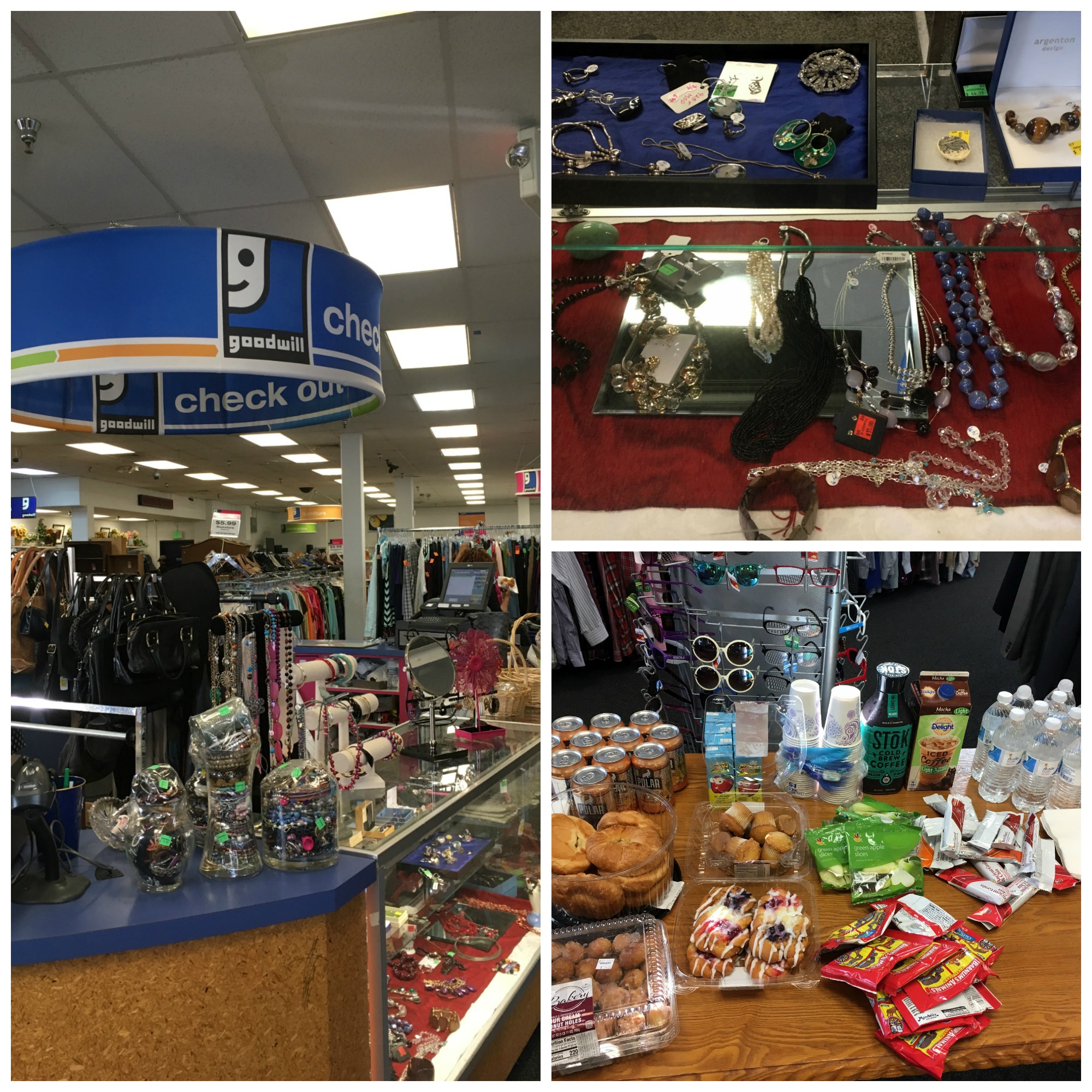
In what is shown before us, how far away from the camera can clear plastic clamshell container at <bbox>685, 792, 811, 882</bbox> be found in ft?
4.56

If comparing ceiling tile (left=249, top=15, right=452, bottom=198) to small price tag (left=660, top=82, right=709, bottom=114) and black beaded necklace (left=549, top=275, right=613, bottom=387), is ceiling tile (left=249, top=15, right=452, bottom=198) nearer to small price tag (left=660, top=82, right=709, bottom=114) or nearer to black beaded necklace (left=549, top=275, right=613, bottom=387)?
Result: small price tag (left=660, top=82, right=709, bottom=114)

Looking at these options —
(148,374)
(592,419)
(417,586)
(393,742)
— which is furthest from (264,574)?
(592,419)

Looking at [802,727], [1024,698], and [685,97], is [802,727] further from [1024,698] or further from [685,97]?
[685,97]

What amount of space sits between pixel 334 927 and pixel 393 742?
0.76m

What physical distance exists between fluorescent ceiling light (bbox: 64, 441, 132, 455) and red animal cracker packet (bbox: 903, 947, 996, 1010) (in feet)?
34.2

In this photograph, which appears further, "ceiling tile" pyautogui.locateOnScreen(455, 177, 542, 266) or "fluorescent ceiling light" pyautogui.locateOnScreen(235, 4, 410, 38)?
"ceiling tile" pyautogui.locateOnScreen(455, 177, 542, 266)

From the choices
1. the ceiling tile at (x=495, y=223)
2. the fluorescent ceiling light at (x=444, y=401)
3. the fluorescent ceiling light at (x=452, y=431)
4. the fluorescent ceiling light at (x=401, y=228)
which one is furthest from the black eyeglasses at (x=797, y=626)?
the fluorescent ceiling light at (x=452, y=431)

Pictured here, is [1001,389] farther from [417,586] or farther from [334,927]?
[417,586]

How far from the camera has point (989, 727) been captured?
5.80 feet

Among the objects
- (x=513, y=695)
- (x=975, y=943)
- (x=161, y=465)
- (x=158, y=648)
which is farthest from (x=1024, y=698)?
(x=161, y=465)

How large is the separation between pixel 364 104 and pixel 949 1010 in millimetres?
2989

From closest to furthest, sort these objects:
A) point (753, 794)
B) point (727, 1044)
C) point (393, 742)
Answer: point (727, 1044) < point (753, 794) < point (393, 742)

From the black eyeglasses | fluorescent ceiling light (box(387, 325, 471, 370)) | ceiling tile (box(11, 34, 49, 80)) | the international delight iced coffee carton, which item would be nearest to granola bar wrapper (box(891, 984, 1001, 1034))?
the international delight iced coffee carton

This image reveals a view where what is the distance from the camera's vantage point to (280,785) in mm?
1525
